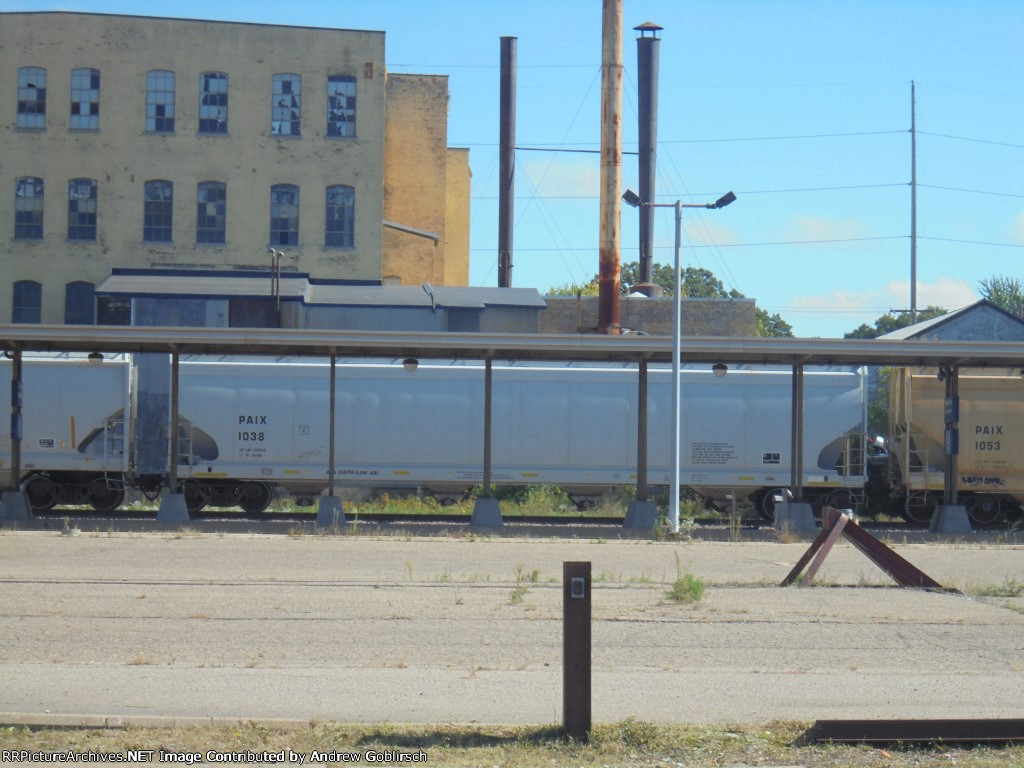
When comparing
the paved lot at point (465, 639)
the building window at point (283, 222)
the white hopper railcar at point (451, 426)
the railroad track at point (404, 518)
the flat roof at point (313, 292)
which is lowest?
the railroad track at point (404, 518)

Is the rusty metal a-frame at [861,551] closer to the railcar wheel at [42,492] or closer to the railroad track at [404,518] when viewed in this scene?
the railroad track at [404,518]

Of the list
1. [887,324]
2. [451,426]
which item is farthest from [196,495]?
[887,324]

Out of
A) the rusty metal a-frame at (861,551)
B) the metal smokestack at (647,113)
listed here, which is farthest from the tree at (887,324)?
the rusty metal a-frame at (861,551)

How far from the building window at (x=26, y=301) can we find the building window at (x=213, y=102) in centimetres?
956

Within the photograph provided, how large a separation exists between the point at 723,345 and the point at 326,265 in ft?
90.8

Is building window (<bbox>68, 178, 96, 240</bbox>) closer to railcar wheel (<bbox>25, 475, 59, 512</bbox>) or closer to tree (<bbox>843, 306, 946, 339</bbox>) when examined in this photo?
railcar wheel (<bbox>25, 475, 59, 512</bbox>)

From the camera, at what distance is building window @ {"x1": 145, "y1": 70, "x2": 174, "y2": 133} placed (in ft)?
154

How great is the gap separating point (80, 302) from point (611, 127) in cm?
2396

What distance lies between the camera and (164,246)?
46.8 metres

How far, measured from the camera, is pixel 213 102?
47.4m

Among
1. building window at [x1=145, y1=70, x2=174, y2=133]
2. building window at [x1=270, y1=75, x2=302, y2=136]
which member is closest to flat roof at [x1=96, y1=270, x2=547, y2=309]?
building window at [x1=145, y1=70, x2=174, y2=133]

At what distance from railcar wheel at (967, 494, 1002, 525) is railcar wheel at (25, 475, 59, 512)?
22.7 m

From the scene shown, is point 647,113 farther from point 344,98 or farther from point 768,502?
point 768,502

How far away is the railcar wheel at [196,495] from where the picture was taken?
28.1m
